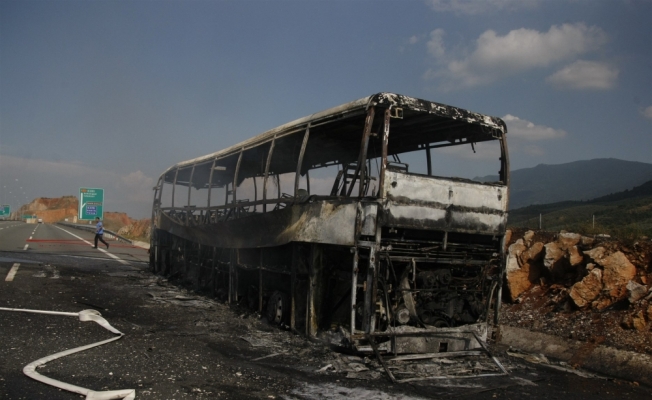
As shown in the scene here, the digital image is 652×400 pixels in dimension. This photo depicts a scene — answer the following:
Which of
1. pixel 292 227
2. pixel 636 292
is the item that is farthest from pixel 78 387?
pixel 636 292

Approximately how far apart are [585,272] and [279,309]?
542 centimetres

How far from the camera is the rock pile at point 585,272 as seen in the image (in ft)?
27.5

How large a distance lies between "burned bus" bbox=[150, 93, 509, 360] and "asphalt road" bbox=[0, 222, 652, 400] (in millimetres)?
447

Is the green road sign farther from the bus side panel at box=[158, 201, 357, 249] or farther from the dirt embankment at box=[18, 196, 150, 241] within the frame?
the dirt embankment at box=[18, 196, 150, 241]

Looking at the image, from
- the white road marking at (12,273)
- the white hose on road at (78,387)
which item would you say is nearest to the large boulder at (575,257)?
the white hose on road at (78,387)

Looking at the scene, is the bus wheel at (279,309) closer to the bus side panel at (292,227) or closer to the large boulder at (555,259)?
the bus side panel at (292,227)

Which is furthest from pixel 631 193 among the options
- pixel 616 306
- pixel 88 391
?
pixel 88 391

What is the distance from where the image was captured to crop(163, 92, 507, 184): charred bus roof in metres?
6.90

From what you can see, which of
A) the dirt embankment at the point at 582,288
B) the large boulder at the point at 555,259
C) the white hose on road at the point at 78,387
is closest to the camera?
the white hose on road at the point at 78,387

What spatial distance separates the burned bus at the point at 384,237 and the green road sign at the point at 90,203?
36.9 metres

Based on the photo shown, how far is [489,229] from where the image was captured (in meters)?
7.62

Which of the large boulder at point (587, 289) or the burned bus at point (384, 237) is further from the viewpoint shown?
the large boulder at point (587, 289)

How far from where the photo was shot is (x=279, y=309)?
8781 mm

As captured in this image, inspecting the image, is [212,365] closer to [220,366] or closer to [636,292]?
[220,366]
